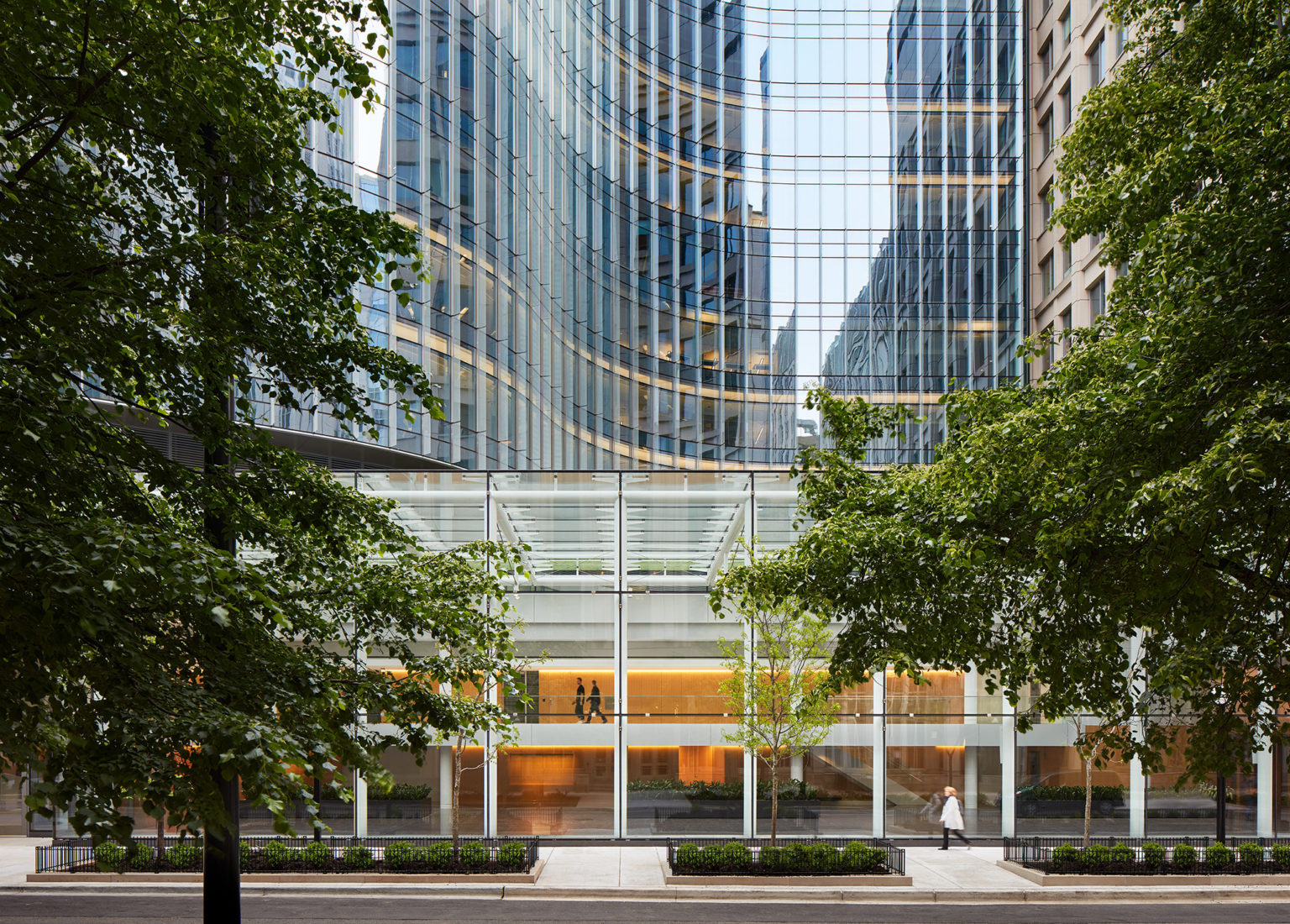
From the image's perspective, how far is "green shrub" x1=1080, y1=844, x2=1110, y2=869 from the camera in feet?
66.3

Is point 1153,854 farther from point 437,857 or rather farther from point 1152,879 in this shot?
point 437,857

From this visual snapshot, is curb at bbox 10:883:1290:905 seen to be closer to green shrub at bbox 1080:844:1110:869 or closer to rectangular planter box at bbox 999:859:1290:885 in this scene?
rectangular planter box at bbox 999:859:1290:885

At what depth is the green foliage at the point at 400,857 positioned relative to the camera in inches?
790

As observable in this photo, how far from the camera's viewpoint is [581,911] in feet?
58.0

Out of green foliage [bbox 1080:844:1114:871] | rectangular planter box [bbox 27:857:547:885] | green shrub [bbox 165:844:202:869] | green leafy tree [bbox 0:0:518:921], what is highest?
green leafy tree [bbox 0:0:518:921]

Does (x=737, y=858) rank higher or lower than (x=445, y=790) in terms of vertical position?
lower

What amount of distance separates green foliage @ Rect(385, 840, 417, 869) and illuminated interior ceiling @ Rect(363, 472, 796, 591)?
7.47 metres

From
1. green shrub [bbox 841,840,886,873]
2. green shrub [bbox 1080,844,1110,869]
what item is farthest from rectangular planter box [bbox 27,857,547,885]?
green shrub [bbox 1080,844,1110,869]

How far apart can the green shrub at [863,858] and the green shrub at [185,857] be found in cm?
1230

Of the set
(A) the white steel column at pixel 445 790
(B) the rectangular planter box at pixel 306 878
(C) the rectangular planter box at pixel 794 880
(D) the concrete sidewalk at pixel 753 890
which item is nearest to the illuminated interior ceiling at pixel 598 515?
(A) the white steel column at pixel 445 790

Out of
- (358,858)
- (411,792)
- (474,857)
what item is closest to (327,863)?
(358,858)

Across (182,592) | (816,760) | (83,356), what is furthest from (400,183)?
(182,592)

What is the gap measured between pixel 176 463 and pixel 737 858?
15.1 meters

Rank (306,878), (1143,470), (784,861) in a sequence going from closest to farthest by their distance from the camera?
(1143,470), (306,878), (784,861)
